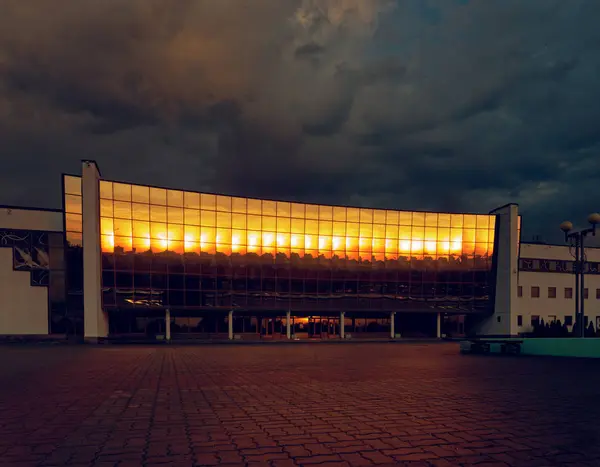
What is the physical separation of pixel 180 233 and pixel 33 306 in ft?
43.3

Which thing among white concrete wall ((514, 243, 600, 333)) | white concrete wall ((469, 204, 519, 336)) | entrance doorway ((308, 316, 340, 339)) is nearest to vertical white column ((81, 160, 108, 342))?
entrance doorway ((308, 316, 340, 339))

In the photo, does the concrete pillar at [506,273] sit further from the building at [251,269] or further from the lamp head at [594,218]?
the lamp head at [594,218]

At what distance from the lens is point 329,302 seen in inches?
1822

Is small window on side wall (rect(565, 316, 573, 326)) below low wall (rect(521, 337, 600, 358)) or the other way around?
below

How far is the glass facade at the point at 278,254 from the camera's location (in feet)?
128

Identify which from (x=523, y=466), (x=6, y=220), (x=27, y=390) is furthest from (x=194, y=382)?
(x=6, y=220)

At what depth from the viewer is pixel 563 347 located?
23.1 m

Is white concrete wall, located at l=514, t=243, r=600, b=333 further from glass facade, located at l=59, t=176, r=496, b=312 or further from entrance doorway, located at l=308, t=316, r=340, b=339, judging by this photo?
entrance doorway, located at l=308, t=316, r=340, b=339

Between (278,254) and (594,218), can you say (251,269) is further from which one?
(594,218)

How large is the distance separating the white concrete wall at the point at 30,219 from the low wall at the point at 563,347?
3645 centimetres

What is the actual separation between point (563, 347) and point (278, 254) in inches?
1044

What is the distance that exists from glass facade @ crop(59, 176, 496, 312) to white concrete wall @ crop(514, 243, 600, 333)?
17.1 feet

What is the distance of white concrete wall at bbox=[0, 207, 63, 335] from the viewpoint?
37.6 meters

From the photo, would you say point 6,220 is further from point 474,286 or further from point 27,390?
point 474,286
